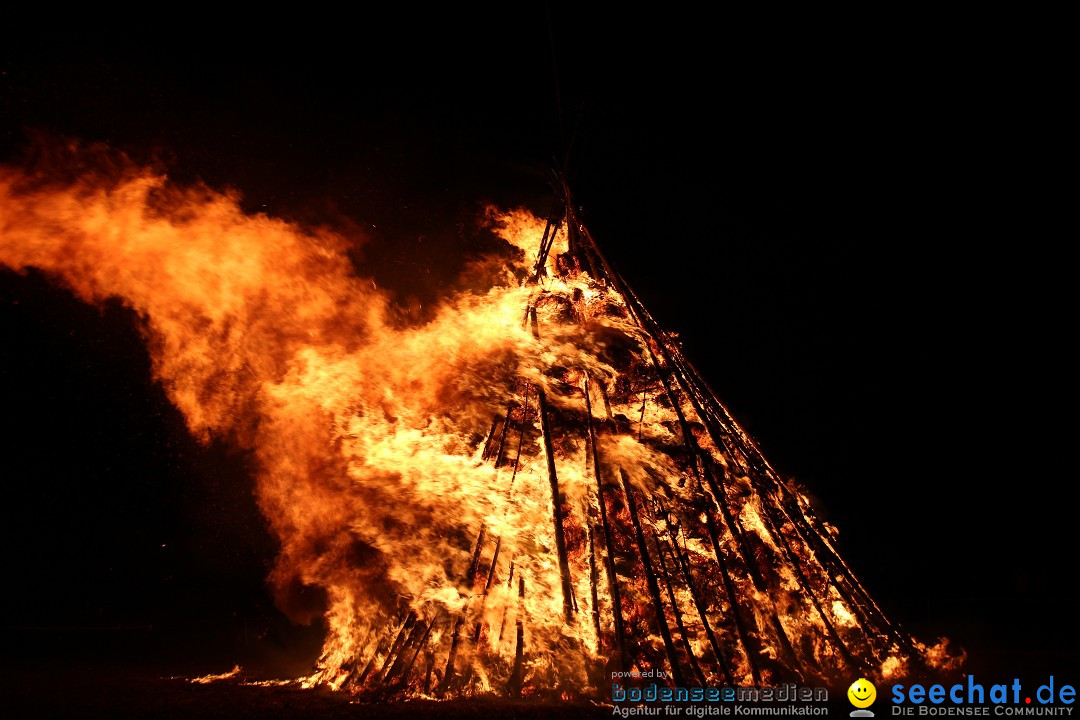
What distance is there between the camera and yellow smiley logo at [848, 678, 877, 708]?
279cm

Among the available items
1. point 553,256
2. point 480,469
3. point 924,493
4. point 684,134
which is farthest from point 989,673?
point 684,134

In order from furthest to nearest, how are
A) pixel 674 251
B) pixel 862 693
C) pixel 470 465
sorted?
pixel 674 251
pixel 470 465
pixel 862 693

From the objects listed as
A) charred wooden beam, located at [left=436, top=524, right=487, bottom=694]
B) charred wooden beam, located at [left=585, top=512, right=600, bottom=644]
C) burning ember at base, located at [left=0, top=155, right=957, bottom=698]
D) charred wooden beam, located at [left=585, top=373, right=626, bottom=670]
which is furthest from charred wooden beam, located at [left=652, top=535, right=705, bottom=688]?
charred wooden beam, located at [left=436, top=524, right=487, bottom=694]

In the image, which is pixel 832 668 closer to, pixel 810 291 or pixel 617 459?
pixel 617 459

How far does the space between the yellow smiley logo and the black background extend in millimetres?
1470

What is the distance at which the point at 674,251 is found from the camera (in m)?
6.19

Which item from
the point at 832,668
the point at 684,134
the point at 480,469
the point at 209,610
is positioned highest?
the point at 684,134

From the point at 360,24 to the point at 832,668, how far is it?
689 cm

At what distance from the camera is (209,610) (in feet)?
15.6

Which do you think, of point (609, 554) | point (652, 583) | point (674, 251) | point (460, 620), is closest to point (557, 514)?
point (609, 554)

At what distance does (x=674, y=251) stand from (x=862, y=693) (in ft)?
16.4

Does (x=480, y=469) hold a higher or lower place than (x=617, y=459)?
lower

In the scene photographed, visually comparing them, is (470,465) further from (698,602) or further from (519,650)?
(698,602)

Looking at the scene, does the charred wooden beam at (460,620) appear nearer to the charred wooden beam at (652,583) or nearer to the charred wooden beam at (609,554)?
the charred wooden beam at (609,554)
